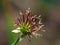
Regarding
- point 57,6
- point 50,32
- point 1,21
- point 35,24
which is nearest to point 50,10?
point 57,6

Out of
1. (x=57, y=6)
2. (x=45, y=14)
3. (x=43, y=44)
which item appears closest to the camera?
(x=43, y=44)

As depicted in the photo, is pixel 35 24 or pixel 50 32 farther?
pixel 50 32

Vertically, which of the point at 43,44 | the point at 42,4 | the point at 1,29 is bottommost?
the point at 43,44

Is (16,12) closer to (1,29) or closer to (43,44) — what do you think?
(1,29)

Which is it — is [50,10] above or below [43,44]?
above

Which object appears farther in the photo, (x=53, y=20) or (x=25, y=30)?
(x=53, y=20)

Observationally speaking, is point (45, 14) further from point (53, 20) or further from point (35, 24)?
point (35, 24)

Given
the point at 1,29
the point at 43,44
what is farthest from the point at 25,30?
the point at 1,29

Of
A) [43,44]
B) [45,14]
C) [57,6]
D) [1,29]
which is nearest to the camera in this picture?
[43,44]

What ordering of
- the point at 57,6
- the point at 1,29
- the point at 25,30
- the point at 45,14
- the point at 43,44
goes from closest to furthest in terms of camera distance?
the point at 25,30, the point at 43,44, the point at 1,29, the point at 45,14, the point at 57,6
